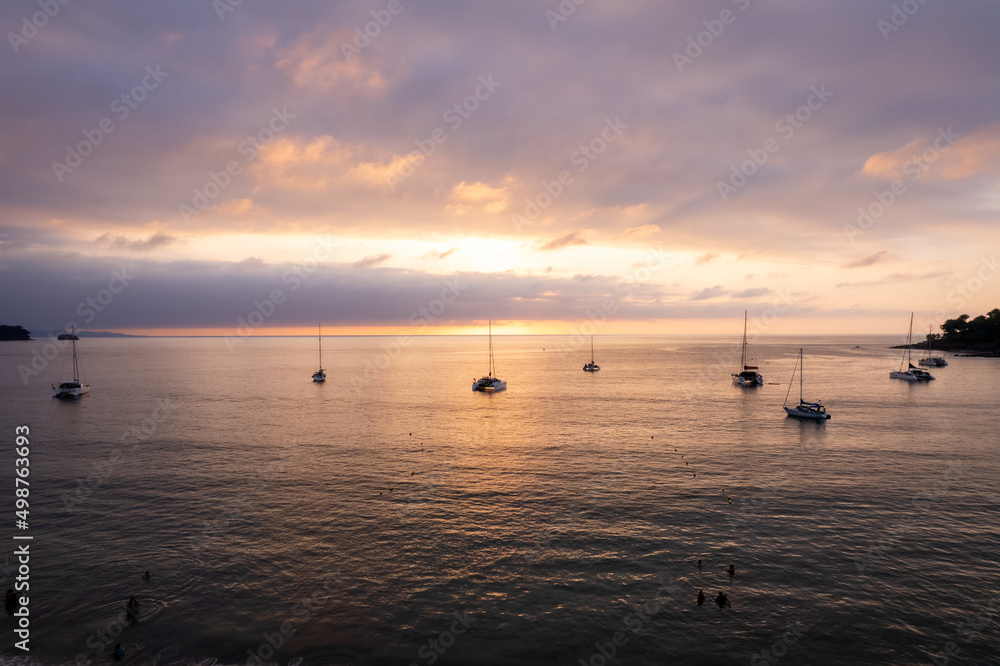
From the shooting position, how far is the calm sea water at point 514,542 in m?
26.9

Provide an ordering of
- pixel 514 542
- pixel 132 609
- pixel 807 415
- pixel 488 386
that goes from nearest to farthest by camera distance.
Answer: pixel 132 609
pixel 514 542
pixel 807 415
pixel 488 386

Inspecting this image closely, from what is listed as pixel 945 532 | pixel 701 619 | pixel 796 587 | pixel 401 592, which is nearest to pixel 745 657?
pixel 701 619

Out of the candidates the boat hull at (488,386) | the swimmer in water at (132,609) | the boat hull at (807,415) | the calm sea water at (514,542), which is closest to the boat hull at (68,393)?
the calm sea water at (514,542)

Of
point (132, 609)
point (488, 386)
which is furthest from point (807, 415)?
point (132, 609)

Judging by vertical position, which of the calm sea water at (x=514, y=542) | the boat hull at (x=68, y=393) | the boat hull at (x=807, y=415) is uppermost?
the boat hull at (x=68, y=393)

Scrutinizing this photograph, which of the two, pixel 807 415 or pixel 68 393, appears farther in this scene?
pixel 68 393

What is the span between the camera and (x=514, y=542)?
125 feet

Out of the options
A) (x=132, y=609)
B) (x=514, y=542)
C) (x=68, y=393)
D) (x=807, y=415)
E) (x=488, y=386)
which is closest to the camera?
(x=132, y=609)

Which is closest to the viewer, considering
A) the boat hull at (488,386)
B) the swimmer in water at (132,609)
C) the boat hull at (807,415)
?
the swimmer in water at (132,609)

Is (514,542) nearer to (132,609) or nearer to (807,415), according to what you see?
(132,609)

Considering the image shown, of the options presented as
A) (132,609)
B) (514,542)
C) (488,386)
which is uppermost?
(488,386)

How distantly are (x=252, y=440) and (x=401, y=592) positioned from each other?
51.0 meters

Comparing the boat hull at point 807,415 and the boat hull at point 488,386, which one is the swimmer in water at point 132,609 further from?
the boat hull at point 488,386

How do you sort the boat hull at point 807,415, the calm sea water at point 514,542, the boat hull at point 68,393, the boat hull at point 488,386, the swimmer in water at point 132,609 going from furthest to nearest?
the boat hull at point 488,386 → the boat hull at point 68,393 → the boat hull at point 807,415 → the swimmer in water at point 132,609 → the calm sea water at point 514,542
